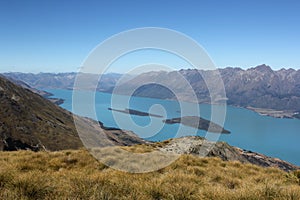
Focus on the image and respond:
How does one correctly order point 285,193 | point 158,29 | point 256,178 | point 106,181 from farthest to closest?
1. point 158,29
2. point 256,178
3. point 106,181
4. point 285,193

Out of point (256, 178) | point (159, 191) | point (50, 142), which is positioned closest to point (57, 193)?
point (159, 191)

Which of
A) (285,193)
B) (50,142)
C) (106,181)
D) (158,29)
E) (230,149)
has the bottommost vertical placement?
(50,142)

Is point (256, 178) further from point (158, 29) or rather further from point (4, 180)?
point (4, 180)

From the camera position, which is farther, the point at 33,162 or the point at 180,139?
the point at 180,139

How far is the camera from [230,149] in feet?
59.9

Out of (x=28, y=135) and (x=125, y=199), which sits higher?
(x=125, y=199)

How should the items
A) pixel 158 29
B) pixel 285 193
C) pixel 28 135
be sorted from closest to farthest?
1. pixel 285 193
2. pixel 158 29
3. pixel 28 135

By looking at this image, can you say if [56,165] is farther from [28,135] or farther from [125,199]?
[28,135]

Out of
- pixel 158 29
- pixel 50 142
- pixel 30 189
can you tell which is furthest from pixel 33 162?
pixel 50 142

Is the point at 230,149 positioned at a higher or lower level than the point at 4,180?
lower

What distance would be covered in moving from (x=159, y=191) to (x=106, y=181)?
1.61m

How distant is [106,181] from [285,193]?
4335mm

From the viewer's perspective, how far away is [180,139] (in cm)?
1883

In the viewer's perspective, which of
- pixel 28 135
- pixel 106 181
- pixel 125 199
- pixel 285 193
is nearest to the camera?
pixel 125 199
